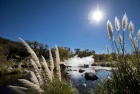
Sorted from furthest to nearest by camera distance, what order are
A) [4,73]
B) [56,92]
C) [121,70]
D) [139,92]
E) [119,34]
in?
[4,73] → [119,34] → [121,70] → [56,92] → [139,92]

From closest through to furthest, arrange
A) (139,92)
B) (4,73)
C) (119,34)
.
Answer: (139,92)
(119,34)
(4,73)

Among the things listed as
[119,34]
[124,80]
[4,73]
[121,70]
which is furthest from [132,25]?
[4,73]

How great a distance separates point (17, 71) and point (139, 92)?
51.5ft

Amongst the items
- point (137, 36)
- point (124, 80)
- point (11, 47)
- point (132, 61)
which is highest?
point (11, 47)

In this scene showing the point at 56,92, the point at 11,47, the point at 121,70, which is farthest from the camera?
the point at 11,47

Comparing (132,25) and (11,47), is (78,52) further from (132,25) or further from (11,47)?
(132,25)

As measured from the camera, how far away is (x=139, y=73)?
3861 millimetres

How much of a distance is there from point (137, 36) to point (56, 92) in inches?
100

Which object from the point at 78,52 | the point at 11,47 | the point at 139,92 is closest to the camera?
the point at 139,92

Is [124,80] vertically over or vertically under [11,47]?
under

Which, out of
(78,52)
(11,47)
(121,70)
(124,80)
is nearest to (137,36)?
(121,70)

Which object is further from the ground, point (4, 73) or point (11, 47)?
point (11, 47)

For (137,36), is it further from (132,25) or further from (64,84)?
(64,84)

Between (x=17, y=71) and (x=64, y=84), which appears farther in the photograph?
(x=17, y=71)
